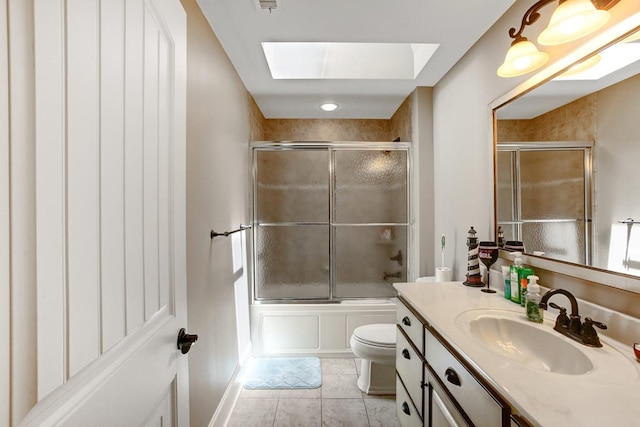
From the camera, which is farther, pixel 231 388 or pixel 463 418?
pixel 231 388

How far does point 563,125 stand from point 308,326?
2.29 metres

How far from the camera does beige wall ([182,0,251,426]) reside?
4.88ft

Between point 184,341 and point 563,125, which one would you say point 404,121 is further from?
point 184,341

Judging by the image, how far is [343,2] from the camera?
1.54m

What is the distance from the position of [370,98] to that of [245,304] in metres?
2.18

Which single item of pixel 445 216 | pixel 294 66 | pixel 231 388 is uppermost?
pixel 294 66

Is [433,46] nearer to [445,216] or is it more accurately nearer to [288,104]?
[445,216]

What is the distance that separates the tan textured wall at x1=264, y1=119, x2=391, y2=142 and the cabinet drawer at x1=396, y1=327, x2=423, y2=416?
2490 millimetres

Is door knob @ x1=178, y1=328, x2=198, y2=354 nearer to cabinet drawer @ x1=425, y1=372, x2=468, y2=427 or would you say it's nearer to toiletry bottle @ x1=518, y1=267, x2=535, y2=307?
cabinet drawer @ x1=425, y1=372, x2=468, y2=427

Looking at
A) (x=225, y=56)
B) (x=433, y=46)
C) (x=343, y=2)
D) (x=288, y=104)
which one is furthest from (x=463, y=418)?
(x=288, y=104)

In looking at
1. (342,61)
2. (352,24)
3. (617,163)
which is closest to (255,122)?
(342,61)

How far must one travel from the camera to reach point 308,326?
2.72m

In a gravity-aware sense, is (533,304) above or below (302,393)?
above

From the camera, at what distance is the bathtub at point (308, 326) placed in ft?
8.85
